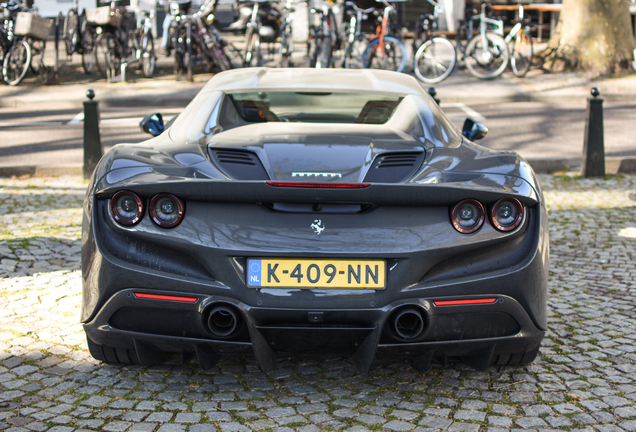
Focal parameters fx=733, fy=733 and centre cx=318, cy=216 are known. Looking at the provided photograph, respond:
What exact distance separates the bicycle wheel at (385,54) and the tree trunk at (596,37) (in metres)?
3.48

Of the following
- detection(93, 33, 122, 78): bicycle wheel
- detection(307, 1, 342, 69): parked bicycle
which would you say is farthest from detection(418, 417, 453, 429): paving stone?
detection(93, 33, 122, 78): bicycle wheel

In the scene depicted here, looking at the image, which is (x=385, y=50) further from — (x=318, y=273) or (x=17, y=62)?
(x=318, y=273)

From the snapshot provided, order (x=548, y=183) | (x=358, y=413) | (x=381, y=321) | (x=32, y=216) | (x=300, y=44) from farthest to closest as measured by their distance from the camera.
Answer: (x=300, y=44), (x=548, y=183), (x=32, y=216), (x=358, y=413), (x=381, y=321)

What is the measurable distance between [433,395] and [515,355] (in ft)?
1.45

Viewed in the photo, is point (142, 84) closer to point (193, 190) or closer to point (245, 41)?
point (245, 41)

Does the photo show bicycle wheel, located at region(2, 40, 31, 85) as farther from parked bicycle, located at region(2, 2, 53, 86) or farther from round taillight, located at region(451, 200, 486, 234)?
round taillight, located at region(451, 200, 486, 234)

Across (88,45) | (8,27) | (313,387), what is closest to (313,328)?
(313,387)

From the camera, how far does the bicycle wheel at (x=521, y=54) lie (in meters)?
15.3

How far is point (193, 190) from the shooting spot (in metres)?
2.65

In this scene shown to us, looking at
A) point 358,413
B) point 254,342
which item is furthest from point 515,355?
point 254,342

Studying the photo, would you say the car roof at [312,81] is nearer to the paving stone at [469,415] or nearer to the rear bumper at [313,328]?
the rear bumper at [313,328]

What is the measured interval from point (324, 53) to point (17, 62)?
6079 millimetres

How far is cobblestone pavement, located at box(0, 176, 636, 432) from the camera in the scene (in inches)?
110

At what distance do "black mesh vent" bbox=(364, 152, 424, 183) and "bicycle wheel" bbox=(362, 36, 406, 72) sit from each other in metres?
12.1
